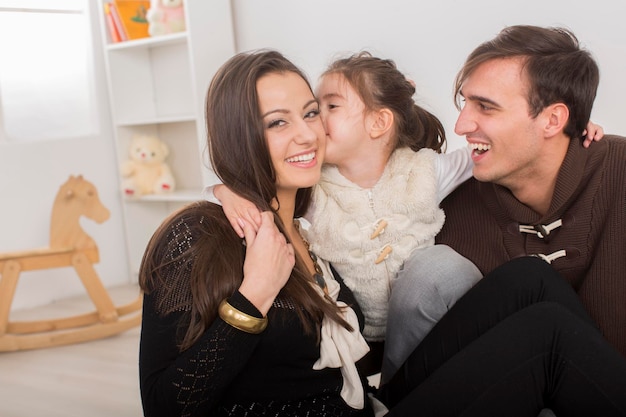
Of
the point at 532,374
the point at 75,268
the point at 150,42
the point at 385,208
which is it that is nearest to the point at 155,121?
the point at 150,42

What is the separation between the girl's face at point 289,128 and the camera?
60.3 inches

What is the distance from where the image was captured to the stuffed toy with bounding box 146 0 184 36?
156 inches

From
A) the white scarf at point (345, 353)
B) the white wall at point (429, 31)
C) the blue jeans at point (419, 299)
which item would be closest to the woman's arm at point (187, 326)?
the white scarf at point (345, 353)

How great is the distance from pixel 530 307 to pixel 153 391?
711 mm

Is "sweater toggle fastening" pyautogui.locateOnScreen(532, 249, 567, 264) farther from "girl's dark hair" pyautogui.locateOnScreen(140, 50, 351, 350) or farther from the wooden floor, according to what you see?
the wooden floor

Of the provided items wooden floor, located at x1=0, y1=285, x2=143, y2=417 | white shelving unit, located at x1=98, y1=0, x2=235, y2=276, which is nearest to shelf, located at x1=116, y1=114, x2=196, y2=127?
white shelving unit, located at x1=98, y1=0, x2=235, y2=276

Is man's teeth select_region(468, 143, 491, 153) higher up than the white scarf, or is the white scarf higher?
man's teeth select_region(468, 143, 491, 153)

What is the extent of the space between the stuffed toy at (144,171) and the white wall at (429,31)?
0.79m

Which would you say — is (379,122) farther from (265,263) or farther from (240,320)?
(240,320)

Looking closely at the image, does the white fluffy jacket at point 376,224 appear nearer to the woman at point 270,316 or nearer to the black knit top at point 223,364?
the woman at point 270,316

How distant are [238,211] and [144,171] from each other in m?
2.91

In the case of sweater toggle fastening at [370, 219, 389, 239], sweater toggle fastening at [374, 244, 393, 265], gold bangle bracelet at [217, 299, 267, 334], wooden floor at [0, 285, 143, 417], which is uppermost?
sweater toggle fastening at [370, 219, 389, 239]

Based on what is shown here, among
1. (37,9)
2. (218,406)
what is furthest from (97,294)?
(218,406)

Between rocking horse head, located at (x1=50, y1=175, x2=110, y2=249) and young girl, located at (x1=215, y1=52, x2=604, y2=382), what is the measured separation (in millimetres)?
1948
